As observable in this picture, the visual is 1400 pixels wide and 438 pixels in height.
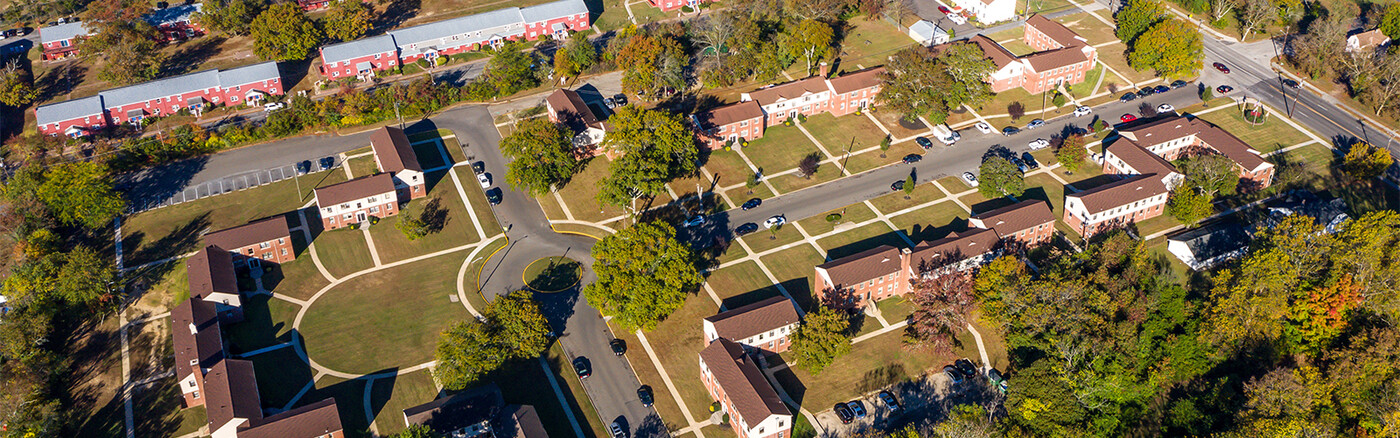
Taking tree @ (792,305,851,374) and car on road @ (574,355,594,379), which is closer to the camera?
tree @ (792,305,851,374)

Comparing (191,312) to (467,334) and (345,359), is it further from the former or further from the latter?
(467,334)

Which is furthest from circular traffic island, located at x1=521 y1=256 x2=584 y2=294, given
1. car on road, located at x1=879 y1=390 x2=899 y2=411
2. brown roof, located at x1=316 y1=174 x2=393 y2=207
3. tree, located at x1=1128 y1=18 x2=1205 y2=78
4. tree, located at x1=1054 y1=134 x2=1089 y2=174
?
tree, located at x1=1128 y1=18 x2=1205 y2=78

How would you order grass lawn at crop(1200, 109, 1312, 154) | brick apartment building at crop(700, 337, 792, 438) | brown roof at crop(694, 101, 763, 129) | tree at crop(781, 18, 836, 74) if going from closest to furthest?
brick apartment building at crop(700, 337, 792, 438)
grass lawn at crop(1200, 109, 1312, 154)
brown roof at crop(694, 101, 763, 129)
tree at crop(781, 18, 836, 74)

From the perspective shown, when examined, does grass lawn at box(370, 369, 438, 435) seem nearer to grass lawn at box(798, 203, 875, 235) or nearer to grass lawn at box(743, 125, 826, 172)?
grass lawn at box(798, 203, 875, 235)

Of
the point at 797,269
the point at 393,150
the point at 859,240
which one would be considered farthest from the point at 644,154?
the point at 393,150

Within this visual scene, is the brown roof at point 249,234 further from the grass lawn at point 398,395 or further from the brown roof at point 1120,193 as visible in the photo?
the brown roof at point 1120,193

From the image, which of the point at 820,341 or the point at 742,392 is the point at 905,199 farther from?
the point at 742,392
